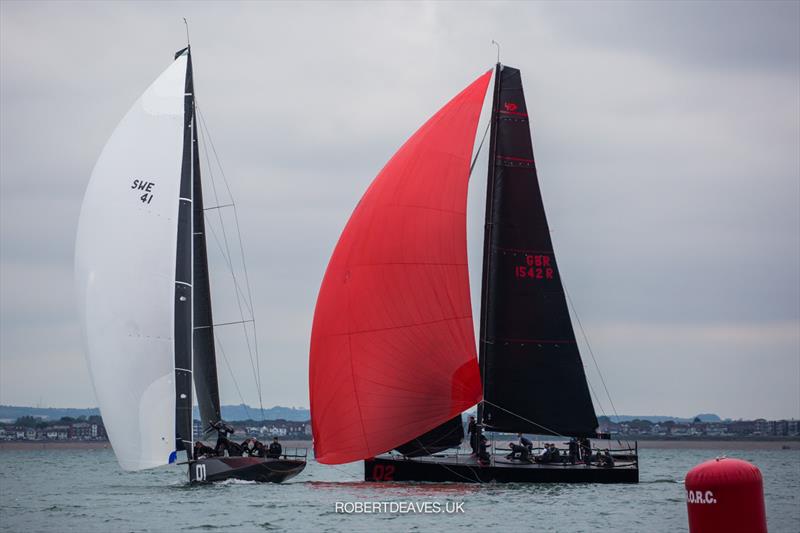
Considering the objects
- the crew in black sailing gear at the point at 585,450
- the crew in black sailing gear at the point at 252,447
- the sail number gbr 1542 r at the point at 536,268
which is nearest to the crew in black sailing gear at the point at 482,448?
the crew in black sailing gear at the point at 585,450

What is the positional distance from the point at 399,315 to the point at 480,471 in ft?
15.1

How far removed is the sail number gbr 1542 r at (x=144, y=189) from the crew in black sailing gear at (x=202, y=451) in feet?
21.1

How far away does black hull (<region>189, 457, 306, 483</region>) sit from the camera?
31.7 meters

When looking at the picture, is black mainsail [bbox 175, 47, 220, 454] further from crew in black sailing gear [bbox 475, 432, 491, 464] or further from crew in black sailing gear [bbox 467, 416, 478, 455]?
crew in black sailing gear [bbox 475, 432, 491, 464]

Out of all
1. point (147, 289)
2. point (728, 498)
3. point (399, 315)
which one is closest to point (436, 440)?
point (399, 315)

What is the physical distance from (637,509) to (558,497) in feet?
7.88

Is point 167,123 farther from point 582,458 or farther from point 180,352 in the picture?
point 582,458

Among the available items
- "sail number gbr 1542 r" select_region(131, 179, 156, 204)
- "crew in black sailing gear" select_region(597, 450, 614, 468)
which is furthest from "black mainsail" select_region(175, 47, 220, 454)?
"crew in black sailing gear" select_region(597, 450, 614, 468)

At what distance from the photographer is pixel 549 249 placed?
32.8 metres

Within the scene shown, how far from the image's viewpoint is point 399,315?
97.1ft

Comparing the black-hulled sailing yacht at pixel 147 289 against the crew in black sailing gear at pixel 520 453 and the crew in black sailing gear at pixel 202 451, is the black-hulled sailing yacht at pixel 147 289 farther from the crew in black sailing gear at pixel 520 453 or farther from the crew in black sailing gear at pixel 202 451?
the crew in black sailing gear at pixel 520 453

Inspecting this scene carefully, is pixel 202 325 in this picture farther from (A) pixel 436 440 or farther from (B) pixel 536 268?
(B) pixel 536 268

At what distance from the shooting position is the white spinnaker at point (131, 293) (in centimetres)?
3005

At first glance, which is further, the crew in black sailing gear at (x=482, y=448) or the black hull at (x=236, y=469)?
the black hull at (x=236, y=469)
